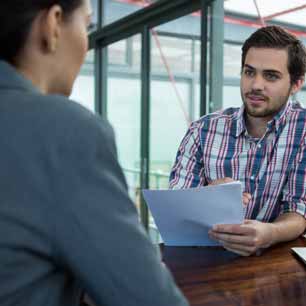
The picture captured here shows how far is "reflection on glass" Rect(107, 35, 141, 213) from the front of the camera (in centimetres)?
439

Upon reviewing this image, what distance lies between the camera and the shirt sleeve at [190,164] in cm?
164

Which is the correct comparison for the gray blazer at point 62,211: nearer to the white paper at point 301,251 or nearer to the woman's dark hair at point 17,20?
the woman's dark hair at point 17,20

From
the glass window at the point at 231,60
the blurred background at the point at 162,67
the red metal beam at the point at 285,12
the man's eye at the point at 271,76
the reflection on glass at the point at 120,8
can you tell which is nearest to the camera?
the man's eye at the point at 271,76

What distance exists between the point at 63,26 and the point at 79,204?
24 centimetres

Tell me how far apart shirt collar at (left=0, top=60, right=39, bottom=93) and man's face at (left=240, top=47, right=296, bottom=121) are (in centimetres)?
121

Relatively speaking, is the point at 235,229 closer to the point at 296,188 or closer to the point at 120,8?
the point at 296,188

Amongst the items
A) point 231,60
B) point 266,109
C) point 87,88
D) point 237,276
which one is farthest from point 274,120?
point 87,88

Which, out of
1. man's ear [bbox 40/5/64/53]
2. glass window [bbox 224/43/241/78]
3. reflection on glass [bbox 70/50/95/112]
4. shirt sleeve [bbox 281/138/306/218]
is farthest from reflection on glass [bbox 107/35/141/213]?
man's ear [bbox 40/5/64/53]

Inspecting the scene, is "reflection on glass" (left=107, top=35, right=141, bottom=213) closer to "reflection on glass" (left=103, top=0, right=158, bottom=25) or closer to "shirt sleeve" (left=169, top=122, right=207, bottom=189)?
"reflection on glass" (left=103, top=0, right=158, bottom=25)

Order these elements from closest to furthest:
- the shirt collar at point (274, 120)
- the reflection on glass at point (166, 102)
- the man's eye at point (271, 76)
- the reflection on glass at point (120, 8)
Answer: the shirt collar at point (274, 120) < the man's eye at point (271, 76) < the reflection on glass at point (166, 102) < the reflection on glass at point (120, 8)

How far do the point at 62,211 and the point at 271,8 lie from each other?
295 cm

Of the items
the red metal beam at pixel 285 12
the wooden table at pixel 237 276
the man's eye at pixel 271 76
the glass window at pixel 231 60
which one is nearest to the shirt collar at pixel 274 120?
the man's eye at pixel 271 76

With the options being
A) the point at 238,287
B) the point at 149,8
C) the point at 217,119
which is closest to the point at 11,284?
the point at 238,287

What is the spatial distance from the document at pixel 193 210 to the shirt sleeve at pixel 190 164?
1.40ft
